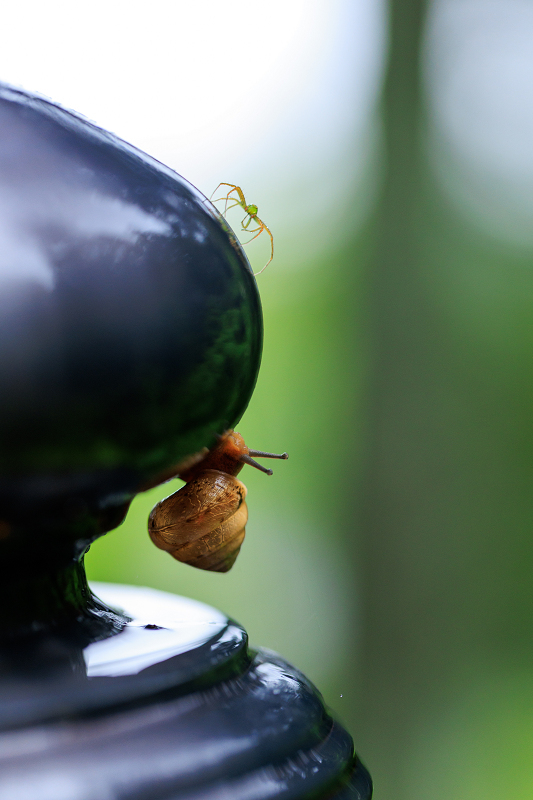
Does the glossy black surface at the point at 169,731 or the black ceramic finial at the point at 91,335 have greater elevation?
the black ceramic finial at the point at 91,335

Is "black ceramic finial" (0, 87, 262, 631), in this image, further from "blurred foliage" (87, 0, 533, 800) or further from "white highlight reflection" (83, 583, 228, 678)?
"blurred foliage" (87, 0, 533, 800)

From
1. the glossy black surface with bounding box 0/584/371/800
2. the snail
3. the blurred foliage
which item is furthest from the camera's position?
the blurred foliage

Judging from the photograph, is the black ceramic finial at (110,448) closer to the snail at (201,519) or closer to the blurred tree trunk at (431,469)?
the snail at (201,519)

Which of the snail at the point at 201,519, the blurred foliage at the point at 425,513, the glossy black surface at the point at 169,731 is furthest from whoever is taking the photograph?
the blurred foliage at the point at 425,513

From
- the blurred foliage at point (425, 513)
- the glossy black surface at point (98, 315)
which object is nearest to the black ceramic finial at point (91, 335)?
the glossy black surface at point (98, 315)

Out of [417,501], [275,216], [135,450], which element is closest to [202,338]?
[135,450]

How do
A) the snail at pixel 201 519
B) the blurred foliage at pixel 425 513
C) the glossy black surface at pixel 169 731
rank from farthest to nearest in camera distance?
the blurred foliage at pixel 425 513 < the snail at pixel 201 519 < the glossy black surface at pixel 169 731

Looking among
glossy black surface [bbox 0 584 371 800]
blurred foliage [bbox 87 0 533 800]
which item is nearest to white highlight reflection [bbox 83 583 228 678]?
glossy black surface [bbox 0 584 371 800]
